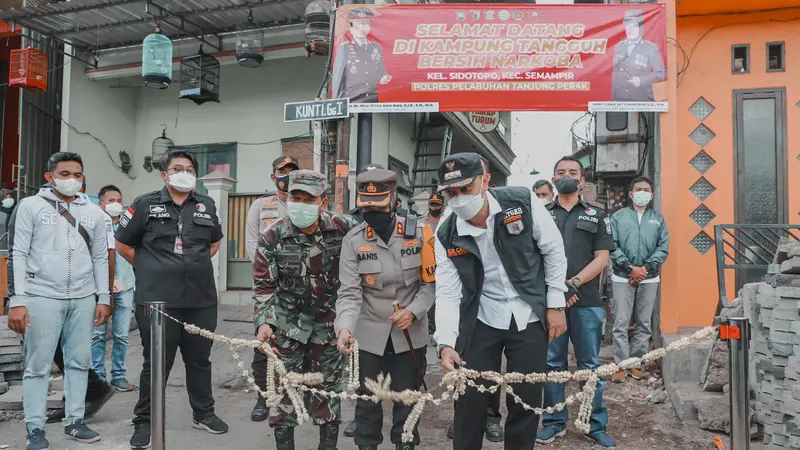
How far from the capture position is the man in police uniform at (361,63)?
692 centimetres

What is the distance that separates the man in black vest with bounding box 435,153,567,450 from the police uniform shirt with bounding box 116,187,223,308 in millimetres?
2142

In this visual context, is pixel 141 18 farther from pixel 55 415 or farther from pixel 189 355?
pixel 189 355

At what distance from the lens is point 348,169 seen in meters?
7.58

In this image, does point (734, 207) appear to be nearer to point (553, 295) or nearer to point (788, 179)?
point (788, 179)

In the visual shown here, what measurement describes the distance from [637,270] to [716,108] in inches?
112

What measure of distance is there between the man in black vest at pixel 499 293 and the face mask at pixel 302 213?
950 millimetres

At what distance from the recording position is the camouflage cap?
11.8 feet

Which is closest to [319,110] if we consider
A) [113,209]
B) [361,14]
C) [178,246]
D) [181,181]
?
[361,14]

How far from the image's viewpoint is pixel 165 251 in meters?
4.25

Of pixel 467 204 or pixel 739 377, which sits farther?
pixel 467 204

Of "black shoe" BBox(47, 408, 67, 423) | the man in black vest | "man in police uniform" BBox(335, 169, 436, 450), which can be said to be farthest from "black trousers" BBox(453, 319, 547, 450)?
"black shoe" BBox(47, 408, 67, 423)

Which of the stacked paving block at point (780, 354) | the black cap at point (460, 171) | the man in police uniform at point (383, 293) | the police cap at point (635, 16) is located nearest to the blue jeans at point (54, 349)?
the man in police uniform at point (383, 293)

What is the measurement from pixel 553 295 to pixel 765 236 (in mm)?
4730

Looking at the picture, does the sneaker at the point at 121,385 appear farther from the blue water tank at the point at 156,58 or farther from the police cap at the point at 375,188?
the blue water tank at the point at 156,58
